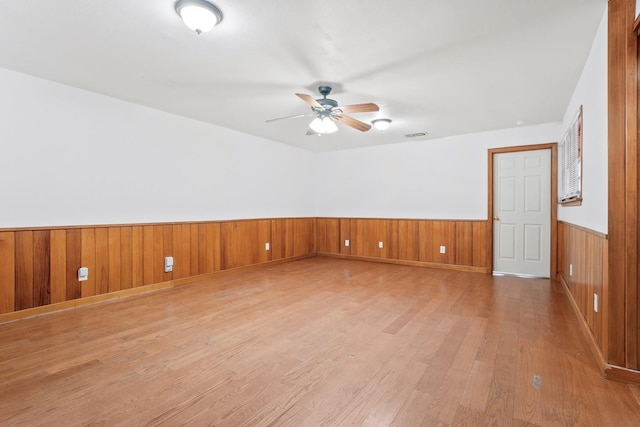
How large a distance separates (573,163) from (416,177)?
2.59 meters

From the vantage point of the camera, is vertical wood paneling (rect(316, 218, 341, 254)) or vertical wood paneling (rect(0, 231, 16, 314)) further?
vertical wood paneling (rect(316, 218, 341, 254))

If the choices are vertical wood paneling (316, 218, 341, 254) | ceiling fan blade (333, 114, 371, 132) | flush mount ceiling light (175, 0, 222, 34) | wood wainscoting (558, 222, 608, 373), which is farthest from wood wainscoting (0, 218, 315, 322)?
wood wainscoting (558, 222, 608, 373)

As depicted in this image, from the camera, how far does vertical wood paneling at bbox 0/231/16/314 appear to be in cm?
288

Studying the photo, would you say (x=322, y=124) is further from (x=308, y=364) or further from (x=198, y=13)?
(x=308, y=364)

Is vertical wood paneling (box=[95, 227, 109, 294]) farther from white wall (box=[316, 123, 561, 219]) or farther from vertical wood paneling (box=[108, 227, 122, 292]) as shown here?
white wall (box=[316, 123, 561, 219])

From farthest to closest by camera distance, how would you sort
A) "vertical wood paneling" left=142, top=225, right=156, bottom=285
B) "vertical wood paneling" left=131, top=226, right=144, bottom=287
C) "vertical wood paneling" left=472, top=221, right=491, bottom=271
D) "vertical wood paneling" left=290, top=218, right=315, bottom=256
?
"vertical wood paneling" left=290, top=218, right=315, bottom=256 < "vertical wood paneling" left=472, top=221, right=491, bottom=271 < "vertical wood paneling" left=142, top=225, right=156, bottom=285 < "vertical wood paneling" left=131, top=226, right=144, bottom=287

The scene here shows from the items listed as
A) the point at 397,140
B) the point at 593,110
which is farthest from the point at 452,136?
the point at 593,110

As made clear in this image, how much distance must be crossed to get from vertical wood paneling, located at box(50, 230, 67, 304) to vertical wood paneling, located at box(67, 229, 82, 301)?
0.11 feet

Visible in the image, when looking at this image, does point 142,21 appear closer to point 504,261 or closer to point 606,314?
point 606,314

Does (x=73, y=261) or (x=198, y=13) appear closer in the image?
(x=198, y=13)

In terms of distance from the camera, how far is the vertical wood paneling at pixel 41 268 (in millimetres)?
3074

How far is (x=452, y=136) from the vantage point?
17.6 feet

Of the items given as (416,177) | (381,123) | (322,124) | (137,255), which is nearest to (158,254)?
(137,255)

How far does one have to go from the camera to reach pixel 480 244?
506cm
